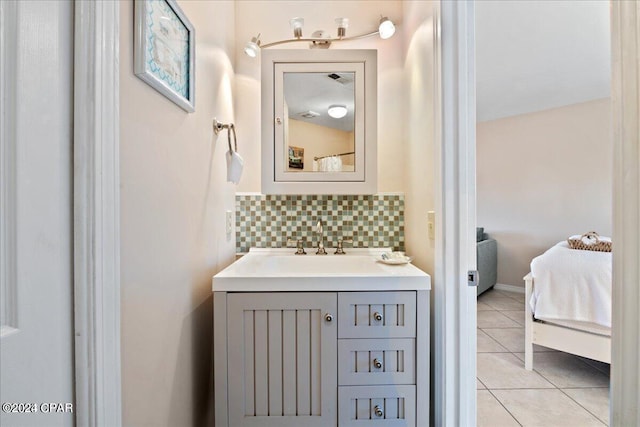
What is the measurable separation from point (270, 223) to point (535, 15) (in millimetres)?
2279

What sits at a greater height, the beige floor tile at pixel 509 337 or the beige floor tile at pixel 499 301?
the beige floor tile at pixel 499 301

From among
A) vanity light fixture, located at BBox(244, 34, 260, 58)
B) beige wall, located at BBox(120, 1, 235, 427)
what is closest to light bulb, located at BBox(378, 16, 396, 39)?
vanity light fixture, located at BBox(244, 34, 260, 58)

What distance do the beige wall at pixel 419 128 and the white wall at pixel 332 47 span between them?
0.25ft

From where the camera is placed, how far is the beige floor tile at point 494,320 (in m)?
2.61

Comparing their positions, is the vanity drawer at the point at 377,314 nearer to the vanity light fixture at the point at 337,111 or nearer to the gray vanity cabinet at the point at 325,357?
the gray vanity cabinet at the point at 325,357

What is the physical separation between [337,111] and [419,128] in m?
0.48

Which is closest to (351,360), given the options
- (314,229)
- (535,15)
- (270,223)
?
(314,229)

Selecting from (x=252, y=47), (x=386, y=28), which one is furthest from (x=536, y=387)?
(x=252, y=47)

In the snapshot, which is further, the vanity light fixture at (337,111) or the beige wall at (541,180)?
the beige wall at (541,180)

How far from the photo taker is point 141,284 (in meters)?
0.75

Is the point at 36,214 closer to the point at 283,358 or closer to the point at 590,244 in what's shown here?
the point at 283,358

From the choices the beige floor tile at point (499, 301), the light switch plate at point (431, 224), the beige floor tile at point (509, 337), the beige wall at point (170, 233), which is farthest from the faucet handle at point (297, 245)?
the beige floor tile at point (499, 301)

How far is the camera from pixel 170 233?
0.90 m

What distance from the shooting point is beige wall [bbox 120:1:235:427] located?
0.71 meters
